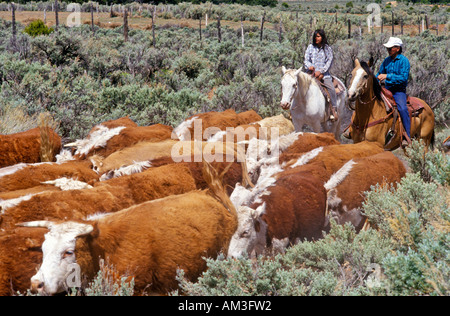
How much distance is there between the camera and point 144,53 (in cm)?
2167

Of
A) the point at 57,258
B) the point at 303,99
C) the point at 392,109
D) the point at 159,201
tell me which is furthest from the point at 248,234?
the point at 303,99

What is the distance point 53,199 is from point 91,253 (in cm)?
140

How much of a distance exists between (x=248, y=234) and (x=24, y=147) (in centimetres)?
428

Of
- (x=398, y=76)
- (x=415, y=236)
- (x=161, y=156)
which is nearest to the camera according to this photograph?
(x=415, y=236)

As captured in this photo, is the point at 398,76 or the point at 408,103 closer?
the point at 398,76

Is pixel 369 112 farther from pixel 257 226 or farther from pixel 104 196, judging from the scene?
pixel 104 196

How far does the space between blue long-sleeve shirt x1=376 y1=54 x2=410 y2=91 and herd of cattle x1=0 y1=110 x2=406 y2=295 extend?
1.60 metres

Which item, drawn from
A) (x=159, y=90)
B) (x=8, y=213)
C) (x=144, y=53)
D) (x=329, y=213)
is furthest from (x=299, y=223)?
(x=144, y=53)

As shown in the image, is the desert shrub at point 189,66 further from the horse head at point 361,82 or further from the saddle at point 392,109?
the horse head at point 361,82

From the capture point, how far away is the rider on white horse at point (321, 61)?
1069cm

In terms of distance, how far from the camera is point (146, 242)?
4.38 m

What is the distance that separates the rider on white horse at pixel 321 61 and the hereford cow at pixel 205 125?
208cm

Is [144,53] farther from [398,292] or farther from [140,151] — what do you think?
[398,292]

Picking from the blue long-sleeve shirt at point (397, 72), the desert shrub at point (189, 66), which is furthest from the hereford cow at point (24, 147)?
the desert shrub at point (189, 66)
